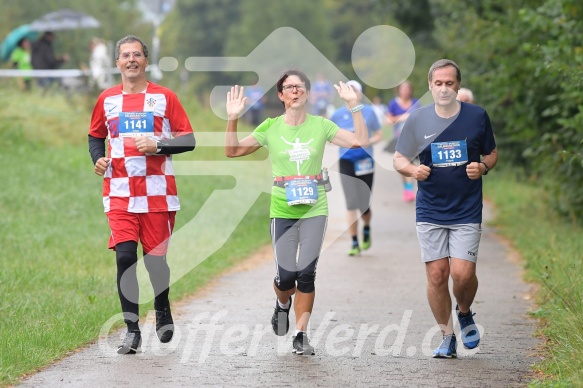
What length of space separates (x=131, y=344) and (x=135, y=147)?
1378 millimetres

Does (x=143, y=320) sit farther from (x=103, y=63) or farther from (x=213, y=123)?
(x=213, y=123)

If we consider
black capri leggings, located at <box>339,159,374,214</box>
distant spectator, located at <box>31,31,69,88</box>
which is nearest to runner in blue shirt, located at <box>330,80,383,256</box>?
black capri leggings, located at <box>339,159,374,214</box>

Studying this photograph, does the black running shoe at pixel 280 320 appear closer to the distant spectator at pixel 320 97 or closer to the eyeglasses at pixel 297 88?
the eyeglasses at pixel 297 88

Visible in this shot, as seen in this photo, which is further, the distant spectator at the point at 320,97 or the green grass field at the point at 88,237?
the distant spectator at the point at 320,97

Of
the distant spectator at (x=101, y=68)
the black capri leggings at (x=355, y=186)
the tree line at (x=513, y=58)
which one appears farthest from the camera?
the distant spectator at (x=101, y=68)

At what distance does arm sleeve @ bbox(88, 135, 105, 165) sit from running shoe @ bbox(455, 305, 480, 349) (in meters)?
2.84

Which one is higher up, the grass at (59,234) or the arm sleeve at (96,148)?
the arm sleeve at (96,148)

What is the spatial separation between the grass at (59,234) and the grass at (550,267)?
3325 mm

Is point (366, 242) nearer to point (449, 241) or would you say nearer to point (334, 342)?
point (334, 342)

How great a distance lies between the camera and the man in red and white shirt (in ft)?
25.3

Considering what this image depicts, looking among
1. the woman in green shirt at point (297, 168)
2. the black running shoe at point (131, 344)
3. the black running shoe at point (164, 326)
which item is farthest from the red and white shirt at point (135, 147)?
the black running shoe at point (131, 344)

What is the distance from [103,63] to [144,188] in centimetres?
1886

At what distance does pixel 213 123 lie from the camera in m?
29.8

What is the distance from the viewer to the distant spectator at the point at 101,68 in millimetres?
25703
